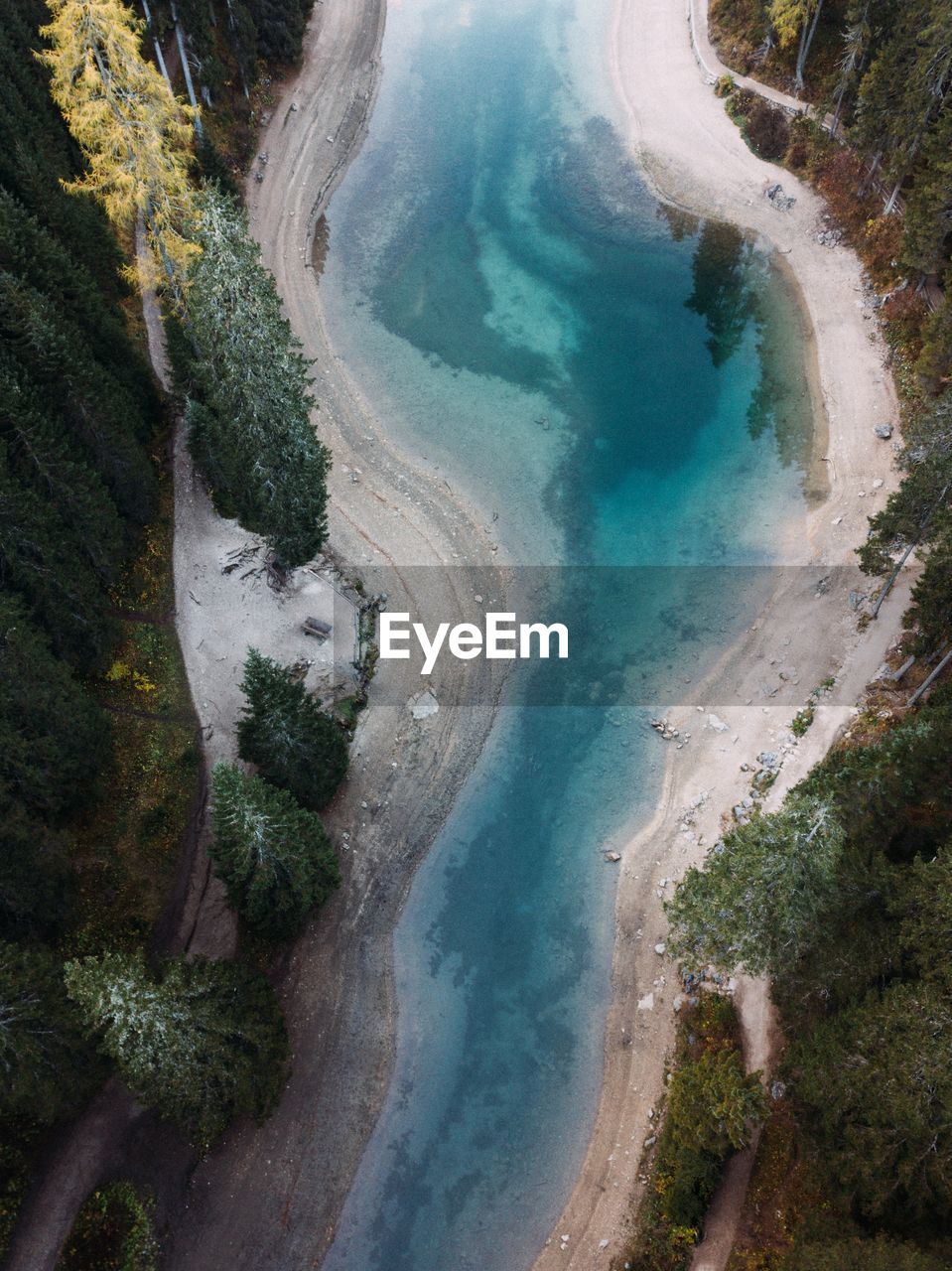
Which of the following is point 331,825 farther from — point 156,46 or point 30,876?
point 156,46

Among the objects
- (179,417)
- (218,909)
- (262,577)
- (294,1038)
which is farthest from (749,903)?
(179,417)

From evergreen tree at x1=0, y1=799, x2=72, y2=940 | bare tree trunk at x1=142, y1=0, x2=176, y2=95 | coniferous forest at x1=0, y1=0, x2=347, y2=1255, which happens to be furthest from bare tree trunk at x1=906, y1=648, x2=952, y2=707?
bare tree trunk at x1=142, y1=0, x2=176, y2=95

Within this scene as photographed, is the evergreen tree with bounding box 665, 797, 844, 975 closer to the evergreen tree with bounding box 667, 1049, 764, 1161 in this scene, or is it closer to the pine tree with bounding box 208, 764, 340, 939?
the evergreen tree with bounding box 667, 1049, 764, 1161

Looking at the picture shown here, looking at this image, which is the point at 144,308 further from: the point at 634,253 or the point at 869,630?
the point at 869,630

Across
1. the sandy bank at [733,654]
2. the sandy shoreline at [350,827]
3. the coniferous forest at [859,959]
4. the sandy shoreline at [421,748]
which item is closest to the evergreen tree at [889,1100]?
the coniferous forest at [859,959]

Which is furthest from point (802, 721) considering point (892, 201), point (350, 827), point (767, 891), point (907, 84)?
point (907, 84)

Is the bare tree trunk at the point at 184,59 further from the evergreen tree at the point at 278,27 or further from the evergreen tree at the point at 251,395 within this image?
the evergreen tree at the point at 251,395
